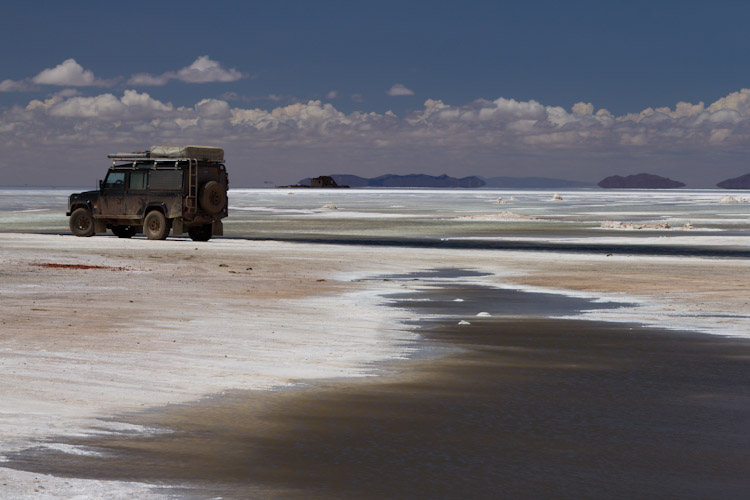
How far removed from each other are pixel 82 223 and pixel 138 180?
3.54 meters

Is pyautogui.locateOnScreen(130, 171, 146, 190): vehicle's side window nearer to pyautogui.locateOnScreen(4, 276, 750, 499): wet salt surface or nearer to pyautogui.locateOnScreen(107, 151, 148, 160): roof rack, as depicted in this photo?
pyautogui.locateOnScreen(107, 151, 148, 160): roof rack

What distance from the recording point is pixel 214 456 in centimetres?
729

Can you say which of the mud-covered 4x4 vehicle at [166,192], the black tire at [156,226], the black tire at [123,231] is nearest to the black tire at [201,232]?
the mud-covered 4x4 vehicle at [166,192]

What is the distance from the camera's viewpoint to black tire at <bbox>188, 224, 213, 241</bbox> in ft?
122

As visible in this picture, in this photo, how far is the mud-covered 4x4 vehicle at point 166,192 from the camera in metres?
35.3

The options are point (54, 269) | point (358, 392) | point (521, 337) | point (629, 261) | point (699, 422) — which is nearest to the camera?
point (699, 422)

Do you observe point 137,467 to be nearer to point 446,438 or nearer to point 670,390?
point 446,438

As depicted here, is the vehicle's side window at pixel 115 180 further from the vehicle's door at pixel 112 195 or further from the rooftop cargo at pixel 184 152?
the rooftop cargo at pixel 184 152

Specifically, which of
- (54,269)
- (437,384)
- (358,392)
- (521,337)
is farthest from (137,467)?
(54,269)

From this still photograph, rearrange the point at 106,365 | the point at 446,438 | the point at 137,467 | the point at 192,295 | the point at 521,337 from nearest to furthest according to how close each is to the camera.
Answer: the point at 137,467
the point at 446,438
the point at 106,365
the point at 521,337
the point at 192,295

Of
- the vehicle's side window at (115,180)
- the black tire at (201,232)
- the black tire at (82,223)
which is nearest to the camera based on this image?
the vehicle's side window at (115,180)

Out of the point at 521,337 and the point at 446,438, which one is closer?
the point at 446,438

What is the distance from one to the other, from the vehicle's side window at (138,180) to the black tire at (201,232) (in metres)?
2.35

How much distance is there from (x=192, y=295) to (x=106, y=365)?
794 centimetres
